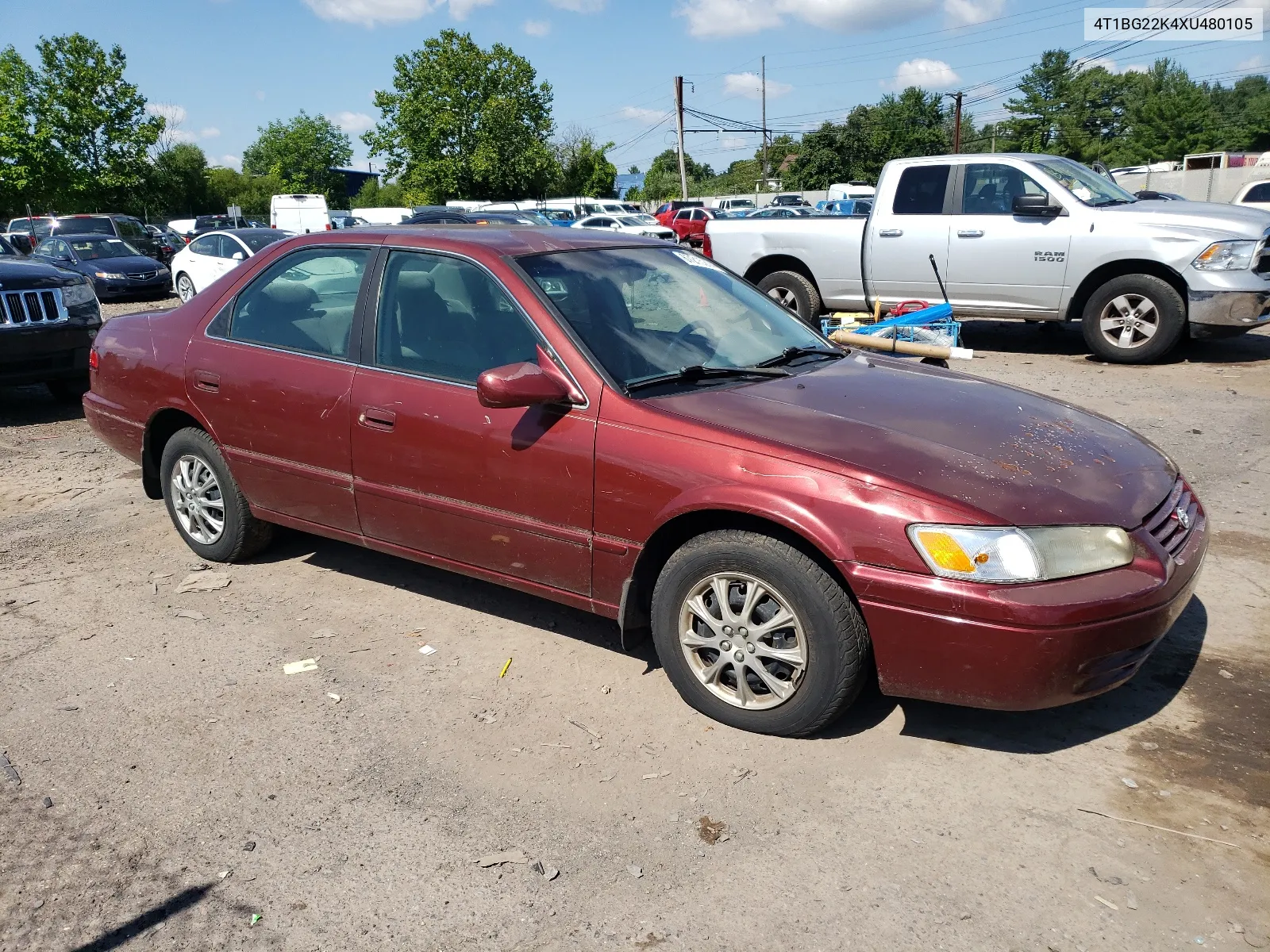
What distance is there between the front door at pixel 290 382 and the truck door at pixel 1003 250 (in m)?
7.53

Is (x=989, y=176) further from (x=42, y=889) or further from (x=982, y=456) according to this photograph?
(x=42, y=889)

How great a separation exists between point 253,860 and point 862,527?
6.59 feet

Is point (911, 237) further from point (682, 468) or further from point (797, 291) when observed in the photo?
point (682, 468)

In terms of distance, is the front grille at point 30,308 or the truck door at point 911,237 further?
the truck door at point 911,237

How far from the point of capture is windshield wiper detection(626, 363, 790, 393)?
367 cm

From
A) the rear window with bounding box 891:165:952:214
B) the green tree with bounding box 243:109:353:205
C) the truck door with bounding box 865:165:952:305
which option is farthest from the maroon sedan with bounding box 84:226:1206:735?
the green tree with bounding box 243:109:353:205

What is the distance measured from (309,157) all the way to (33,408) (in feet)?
267

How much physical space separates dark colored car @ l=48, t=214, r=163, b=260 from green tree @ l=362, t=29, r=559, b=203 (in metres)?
29.0

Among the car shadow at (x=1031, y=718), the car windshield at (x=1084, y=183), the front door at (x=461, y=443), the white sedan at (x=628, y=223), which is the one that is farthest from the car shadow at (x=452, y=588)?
the white sedan at (x=628, y=223)

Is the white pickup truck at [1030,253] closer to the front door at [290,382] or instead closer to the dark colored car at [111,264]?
the front door at [290,382]

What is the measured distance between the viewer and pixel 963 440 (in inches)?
134

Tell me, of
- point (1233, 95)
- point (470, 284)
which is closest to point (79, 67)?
point (470, 284)

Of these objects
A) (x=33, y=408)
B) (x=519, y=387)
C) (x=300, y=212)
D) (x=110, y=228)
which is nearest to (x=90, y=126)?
(x=300, y=212)

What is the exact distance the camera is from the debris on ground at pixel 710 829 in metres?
2.89
